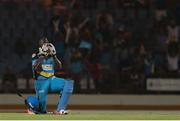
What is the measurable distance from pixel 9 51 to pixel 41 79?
5684 millimetres

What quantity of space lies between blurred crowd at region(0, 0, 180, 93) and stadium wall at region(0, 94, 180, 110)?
228mm

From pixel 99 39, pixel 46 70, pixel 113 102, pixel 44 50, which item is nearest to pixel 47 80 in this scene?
pixel 46 70

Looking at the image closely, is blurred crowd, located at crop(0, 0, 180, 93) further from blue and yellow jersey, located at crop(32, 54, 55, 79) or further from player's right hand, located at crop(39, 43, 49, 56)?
player's right hand, located at crop(39, 43, 49, 56)

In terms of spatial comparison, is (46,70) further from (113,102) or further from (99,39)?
(99,39)

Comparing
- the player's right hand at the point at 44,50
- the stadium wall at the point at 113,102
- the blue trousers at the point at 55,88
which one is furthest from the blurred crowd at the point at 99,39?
the player's right hand at the point at 44,50

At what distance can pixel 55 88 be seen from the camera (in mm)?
14961

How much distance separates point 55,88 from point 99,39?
5.74 meters

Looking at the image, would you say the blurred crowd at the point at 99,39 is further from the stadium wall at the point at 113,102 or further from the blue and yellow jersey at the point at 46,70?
the blue and yellow jersey at the point at 46,70

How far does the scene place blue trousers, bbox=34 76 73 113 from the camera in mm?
14766

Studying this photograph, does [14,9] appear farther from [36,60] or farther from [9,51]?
[36,60]

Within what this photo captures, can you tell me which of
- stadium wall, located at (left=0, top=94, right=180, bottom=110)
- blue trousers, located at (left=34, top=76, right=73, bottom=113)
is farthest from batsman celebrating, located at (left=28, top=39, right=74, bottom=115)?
stadium wall, located at (left=0, top=94, right=180, bottom=110)

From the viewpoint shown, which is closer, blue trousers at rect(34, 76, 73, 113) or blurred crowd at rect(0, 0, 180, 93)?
blue trousers at rect(34, 76, 73, 113)

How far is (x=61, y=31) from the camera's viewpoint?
67.3ft

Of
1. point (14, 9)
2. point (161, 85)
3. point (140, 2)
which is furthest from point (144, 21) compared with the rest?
point (14, 9)
